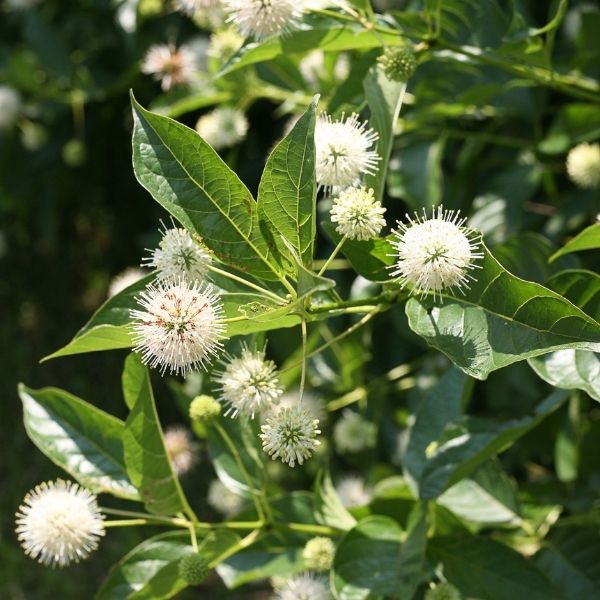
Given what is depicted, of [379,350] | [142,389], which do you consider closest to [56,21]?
[379,350]

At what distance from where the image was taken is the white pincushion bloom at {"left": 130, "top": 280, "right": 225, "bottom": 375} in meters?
1.42

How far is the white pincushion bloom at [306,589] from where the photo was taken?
79.7 inches

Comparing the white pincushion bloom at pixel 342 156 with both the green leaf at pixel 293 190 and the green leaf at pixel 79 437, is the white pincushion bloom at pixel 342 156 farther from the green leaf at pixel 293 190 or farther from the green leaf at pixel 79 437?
the green leaf at pixel 79 437

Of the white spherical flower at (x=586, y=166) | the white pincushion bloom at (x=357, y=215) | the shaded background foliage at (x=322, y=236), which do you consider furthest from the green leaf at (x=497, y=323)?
the white spherical flower at (x=586, y=166)

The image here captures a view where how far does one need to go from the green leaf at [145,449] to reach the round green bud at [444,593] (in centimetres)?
62

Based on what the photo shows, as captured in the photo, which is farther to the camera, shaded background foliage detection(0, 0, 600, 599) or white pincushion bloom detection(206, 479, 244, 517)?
white pincushion bloom detection(206, 479, 244, 517)

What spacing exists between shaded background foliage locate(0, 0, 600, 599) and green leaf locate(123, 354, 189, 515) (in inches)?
22.9

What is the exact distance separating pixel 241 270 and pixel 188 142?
0.24 meters

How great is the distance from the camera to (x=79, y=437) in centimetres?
200

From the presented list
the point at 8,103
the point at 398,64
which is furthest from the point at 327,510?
the point at 8,103

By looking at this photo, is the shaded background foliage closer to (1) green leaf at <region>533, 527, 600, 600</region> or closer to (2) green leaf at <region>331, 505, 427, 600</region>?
(1) green leaf at <region>533, 527, 600, 600</region>

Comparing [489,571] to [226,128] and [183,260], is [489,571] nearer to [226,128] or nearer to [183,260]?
[183,260]

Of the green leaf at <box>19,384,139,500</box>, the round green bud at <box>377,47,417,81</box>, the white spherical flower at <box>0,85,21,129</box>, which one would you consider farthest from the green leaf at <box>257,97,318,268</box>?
the white spherical flower at <box>0,85,21,129</box>

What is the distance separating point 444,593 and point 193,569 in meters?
0.56
